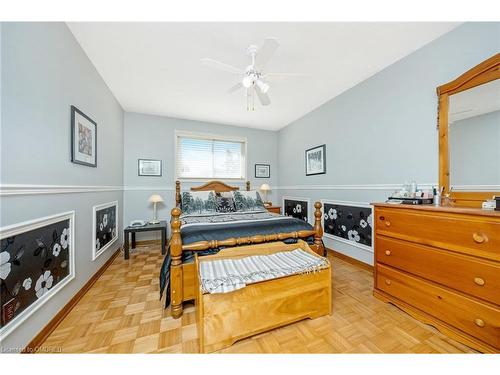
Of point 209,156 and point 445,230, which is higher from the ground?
point 209,156

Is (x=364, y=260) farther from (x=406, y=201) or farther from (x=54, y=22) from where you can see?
(x=54, y=22)

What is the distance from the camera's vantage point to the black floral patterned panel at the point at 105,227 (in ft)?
7.63

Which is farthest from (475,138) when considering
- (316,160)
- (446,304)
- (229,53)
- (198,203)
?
(198,203)

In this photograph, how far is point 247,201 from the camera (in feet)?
11.2

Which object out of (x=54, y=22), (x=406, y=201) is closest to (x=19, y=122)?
(x=54, y=22)

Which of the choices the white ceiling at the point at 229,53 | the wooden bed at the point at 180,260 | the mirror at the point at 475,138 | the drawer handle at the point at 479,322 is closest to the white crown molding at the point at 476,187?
the mirror at the point at 475,138

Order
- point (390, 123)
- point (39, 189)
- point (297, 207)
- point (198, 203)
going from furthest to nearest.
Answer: point (297, 207)
point (198, 203)
point (390, 123)
point (39, 189)

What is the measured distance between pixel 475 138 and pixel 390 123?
0.83m

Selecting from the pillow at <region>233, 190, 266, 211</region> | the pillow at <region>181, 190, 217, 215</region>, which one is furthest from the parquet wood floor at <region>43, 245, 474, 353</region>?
the pillow at <region>233, 190, 266, 211</region>

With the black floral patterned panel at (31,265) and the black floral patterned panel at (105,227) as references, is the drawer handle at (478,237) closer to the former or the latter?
the black floral patterned panel at (31,265)

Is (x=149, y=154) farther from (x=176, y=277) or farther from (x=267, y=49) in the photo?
(x=267, y=49)

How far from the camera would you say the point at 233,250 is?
179 cm

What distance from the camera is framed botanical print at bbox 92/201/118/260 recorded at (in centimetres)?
223

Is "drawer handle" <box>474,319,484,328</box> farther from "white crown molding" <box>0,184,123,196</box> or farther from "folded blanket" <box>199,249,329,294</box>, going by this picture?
"white crown molding" <box>0,184,123,196</box>
